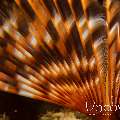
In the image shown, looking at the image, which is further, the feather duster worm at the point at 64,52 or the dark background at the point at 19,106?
the dark background at the point at 19,106

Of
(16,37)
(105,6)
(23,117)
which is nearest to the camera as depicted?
(105,6)

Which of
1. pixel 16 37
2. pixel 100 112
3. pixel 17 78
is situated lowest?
pixel 100 112

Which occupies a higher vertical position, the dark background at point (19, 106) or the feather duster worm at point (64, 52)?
the feather duster worm at point (64, 52)

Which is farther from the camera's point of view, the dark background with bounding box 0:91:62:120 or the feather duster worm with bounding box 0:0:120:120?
the dark background with bounding box 0:91:62:120

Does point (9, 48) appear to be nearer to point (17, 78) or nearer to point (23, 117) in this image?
point (17, 78)

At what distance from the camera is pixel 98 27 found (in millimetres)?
981

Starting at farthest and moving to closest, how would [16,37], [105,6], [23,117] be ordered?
[23,117], [16,37], [105,6]

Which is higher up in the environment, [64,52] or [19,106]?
[64,52]

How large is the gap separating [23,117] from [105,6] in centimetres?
52

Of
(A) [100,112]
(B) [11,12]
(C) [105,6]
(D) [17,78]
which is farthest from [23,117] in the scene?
(C) [105,6]

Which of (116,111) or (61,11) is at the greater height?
(61,11)

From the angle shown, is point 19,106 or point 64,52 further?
point 19,106

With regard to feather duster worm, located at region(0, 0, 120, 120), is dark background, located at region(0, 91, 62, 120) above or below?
below

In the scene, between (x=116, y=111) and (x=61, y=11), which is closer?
(x=61, y=11)
